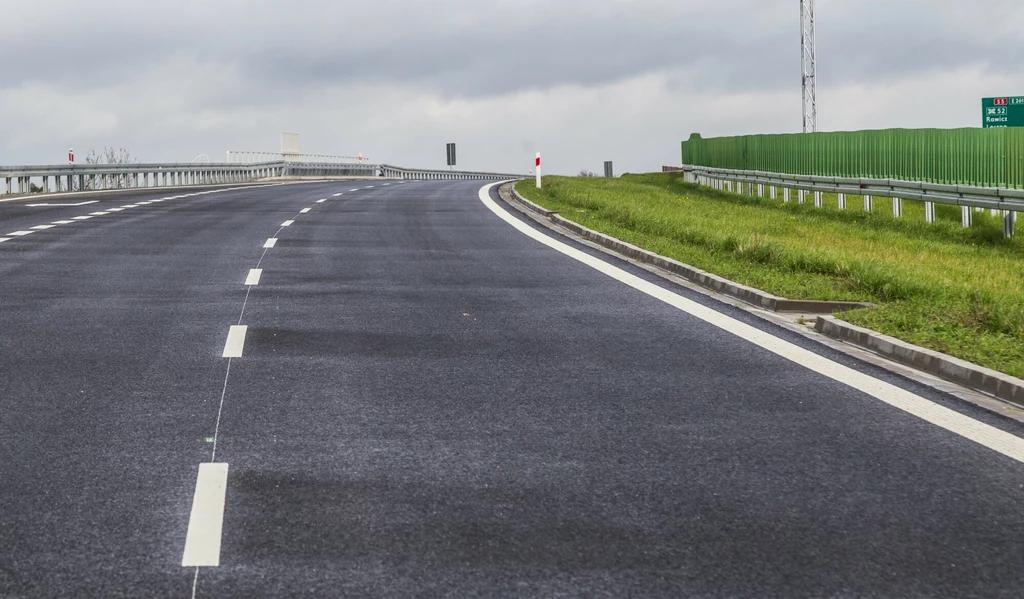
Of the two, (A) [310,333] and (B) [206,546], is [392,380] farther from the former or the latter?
(B) [206,546]

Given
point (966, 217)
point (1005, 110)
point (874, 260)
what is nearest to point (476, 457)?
point (874, 260)

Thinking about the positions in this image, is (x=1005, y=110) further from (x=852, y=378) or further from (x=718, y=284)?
(x=852, y=378)

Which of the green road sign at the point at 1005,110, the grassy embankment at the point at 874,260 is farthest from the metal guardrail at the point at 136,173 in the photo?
the green road sign at the point at 1005,110

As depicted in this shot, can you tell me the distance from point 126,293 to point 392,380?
225 inches

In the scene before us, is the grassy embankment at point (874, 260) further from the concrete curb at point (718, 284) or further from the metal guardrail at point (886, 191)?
the metal guardrail at point (886, 191)

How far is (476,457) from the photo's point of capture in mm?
6512

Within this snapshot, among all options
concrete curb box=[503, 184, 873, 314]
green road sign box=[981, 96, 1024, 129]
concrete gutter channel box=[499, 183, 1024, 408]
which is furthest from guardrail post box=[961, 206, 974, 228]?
green road sign box=[981, 96, 1024, 129]

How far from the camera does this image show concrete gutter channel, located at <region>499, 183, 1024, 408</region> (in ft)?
27.1

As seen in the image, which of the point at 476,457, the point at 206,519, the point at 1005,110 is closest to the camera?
the point at 206,519

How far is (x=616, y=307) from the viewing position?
12297 millimetres

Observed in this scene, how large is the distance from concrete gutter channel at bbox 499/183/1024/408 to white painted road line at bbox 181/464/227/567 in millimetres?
4719

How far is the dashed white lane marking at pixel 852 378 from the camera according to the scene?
22.9 feet

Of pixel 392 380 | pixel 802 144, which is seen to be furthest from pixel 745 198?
pixel 392 380

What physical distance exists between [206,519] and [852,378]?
4.79 m
